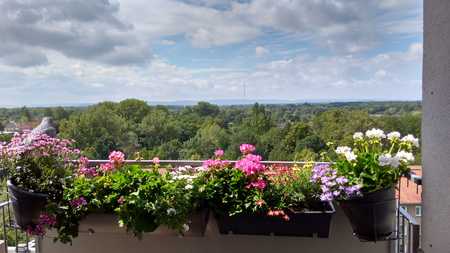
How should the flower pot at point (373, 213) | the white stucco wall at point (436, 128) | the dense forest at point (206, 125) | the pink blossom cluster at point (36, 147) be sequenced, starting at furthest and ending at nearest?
the dense forest at point (206, 125), the pink blossom cluster at point (36, 147), the flower pot at point (373, 213), the white stucco wall at point (436, 128)

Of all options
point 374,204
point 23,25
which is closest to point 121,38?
point 23,25

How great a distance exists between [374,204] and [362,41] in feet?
8.62

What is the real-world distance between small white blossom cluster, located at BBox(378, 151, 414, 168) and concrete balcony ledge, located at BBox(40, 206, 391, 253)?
475 mm

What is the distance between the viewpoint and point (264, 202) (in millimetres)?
2082

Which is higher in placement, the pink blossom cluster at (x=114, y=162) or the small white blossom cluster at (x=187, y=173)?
the pink blossom cluster at (x=114, y=162)

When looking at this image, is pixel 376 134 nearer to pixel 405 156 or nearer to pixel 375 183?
pixel 405 156

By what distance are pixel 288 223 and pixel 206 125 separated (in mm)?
1300

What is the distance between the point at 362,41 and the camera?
4.02 metres

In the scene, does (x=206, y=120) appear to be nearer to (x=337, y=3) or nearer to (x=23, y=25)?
(x=337, y=3)

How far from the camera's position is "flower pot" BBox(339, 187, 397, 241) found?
6.31 feet

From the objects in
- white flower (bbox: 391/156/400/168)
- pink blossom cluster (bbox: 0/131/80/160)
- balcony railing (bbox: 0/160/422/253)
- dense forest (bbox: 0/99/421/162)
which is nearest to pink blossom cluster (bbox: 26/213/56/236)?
balcony railing (bbox: 0/160/422/253)

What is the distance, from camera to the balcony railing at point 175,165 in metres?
2.11

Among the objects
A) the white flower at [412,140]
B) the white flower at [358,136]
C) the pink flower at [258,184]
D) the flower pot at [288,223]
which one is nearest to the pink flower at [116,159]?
the flower pot at [288,223]

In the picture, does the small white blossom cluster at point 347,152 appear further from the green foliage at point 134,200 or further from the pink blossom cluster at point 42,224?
the pink blossom cluster at point 42,224
